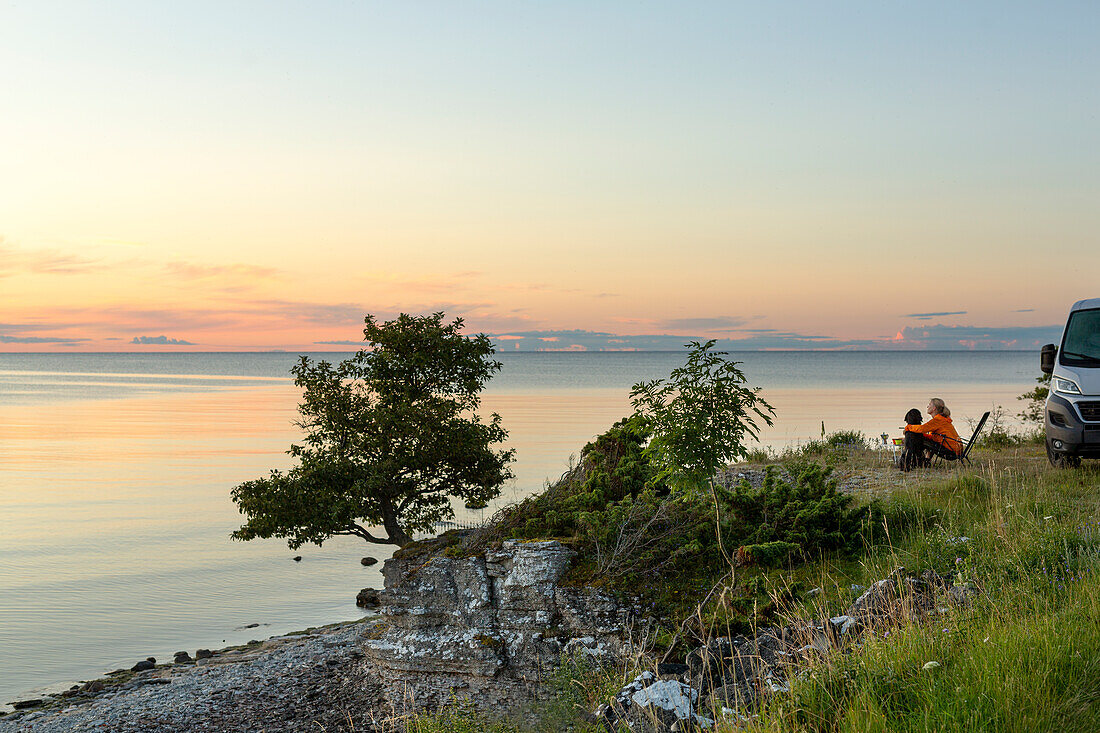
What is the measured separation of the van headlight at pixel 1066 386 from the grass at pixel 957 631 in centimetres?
206

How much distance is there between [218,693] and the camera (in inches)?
523

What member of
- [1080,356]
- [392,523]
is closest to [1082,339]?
[1080,356]

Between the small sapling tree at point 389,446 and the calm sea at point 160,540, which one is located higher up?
the small sapling tree at point 389,446

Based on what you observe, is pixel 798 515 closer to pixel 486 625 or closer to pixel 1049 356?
pixel 486 625

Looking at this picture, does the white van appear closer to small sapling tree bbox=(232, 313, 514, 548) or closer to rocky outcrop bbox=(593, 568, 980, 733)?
rocky outcrop bbox=(593, 568, 980, 733)

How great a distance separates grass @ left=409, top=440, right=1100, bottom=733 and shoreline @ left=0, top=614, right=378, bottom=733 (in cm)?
362

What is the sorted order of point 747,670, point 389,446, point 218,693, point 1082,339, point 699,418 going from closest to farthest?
point 747,670 < point 699,418 < point 218,693 < point 1082,339 < point 389,446

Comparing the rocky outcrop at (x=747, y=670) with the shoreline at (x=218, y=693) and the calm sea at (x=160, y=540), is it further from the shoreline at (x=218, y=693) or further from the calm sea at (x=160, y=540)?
the calm sea at (x=160, y=540)

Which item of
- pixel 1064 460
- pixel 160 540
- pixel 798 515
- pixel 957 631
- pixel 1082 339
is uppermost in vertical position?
pixel 1082 339

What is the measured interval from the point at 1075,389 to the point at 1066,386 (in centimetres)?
21

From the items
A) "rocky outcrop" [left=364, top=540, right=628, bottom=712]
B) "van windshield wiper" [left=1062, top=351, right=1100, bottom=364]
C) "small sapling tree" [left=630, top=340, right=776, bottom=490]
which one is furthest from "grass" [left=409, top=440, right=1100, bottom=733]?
"van windshield wiper" [left=1062, top=351, right=1100, bottom=364]

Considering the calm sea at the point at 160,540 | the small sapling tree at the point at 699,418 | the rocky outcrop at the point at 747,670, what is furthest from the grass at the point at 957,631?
the calm sea at the point at 160,540

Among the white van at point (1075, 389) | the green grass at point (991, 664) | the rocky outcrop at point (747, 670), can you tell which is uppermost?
the white van at point (1075, 389)

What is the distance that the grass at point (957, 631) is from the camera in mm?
4449
